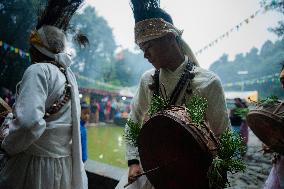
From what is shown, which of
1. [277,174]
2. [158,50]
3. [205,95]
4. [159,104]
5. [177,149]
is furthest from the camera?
[277,174]

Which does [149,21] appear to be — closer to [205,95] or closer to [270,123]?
[205,95]

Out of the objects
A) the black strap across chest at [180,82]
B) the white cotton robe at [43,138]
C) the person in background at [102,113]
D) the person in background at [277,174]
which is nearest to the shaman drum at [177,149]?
the black strap across chest at [180,82]

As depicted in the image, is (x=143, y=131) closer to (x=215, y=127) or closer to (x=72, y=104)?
(x=215, y=127)

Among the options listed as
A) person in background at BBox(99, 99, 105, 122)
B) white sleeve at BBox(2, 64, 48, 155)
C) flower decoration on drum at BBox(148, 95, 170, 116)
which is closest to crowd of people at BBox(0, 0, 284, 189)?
white sleeve at BBox(2, 64, 48, 155)

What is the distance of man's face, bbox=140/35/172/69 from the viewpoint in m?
2.31

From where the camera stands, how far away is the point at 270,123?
260 cm

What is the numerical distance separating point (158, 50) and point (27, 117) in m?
1.13

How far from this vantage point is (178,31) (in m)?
2.43

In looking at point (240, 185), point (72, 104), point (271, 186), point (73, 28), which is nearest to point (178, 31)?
point (72, 104)

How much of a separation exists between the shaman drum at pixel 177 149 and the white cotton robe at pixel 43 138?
38.4 inches

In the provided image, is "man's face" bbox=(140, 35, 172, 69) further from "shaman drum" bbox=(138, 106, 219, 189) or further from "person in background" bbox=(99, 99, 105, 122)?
"person in background" bbox=(99, 99, 105, 122)

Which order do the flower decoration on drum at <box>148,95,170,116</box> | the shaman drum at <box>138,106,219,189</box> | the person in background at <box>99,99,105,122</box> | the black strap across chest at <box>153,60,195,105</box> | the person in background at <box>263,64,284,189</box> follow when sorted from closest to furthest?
1. the shaman drum at <box>138,106,219,189</box>
2. the flower decoration on drum at <box>148,95,170,116</box>
3. the black strap across chest at <box>153,60,195,105</box>
4. the person in background at <box>263,64,284,189</box>
5. the person in background at <box>99,99,105,122</box>

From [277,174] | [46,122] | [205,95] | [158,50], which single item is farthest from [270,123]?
[46,122]

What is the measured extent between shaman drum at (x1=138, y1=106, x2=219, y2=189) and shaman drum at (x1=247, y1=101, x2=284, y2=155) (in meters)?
1.33
